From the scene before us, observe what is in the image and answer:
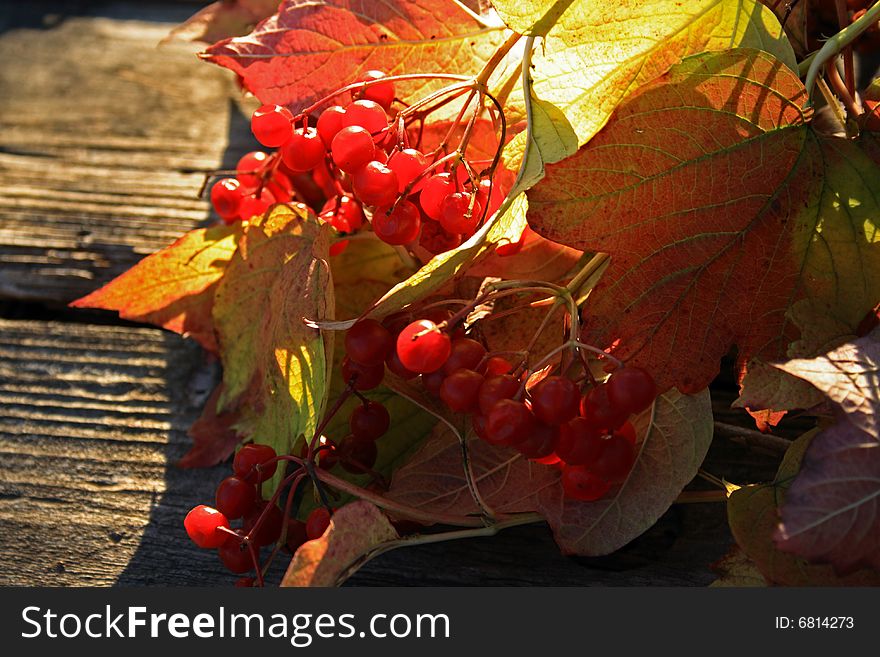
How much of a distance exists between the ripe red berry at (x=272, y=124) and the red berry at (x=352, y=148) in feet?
0.18

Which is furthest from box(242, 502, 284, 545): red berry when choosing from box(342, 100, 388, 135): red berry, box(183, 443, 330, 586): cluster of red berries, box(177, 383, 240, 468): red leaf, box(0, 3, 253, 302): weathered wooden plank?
box(0, 3, 253, 302): weathered wooden plank

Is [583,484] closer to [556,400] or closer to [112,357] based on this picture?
[556,400]

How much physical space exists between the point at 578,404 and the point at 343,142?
0.19m

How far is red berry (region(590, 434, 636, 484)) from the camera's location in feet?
1.58

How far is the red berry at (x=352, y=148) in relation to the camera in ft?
1.66

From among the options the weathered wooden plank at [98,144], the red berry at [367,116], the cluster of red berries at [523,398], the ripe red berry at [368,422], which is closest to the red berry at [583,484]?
the cluster of red berries at [523,398]

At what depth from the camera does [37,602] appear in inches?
20.2

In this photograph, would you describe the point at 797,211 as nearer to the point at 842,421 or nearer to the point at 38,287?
the point at 842,421

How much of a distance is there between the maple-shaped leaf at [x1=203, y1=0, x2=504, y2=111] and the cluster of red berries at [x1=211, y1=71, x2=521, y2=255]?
2cm

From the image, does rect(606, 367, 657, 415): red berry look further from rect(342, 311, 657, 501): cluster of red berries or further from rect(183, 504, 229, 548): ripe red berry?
rect(183, 504, 229, 548): ripe red berry

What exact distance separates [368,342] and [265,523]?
12 centimetres

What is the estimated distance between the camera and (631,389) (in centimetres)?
46

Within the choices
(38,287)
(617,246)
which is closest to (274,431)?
(617,246)

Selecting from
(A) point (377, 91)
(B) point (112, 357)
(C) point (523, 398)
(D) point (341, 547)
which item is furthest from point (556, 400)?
(B) point (112, 357)
